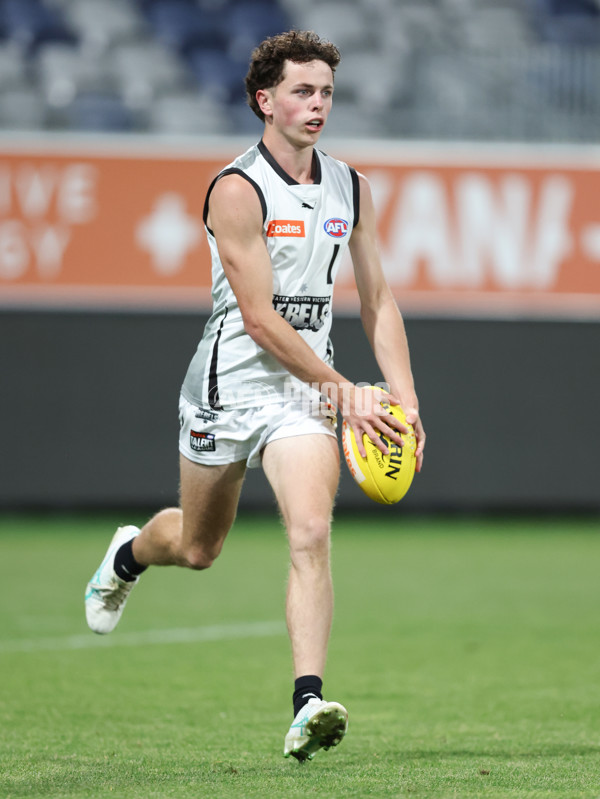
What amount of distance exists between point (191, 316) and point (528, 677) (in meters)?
7.97

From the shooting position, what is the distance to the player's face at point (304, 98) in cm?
492

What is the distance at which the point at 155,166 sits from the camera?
1391cm

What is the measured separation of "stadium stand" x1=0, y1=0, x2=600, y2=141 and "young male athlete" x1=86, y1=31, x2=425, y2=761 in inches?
386

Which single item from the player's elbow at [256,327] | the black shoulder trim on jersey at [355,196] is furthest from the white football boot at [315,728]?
the black shoulder trim on jersey at [355,196]

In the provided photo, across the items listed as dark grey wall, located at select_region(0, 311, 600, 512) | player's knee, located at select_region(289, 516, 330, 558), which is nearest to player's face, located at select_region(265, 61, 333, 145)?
player's knee, located at select_region(289, 516, 330, 558)

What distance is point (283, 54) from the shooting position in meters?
4.94

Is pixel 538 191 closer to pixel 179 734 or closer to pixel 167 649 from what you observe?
pixel 167 649

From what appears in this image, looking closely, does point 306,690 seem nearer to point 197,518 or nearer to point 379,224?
point 197,518

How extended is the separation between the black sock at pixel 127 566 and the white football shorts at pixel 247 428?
0.98 m

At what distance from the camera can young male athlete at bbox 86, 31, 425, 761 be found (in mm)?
4723

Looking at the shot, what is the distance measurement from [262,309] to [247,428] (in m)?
0.52

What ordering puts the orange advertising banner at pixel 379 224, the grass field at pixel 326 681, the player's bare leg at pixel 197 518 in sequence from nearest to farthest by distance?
1. the grass field at pixel 326 681
2. the player's bare leg at pixel 197 518
3. the orange advertising banner at pixel 379 224

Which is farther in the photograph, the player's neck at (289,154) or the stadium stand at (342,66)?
the stadium stand at (342,66)

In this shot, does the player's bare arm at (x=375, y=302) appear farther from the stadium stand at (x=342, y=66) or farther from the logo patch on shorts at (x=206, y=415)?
the stadium stand at (x=342, y=66)
